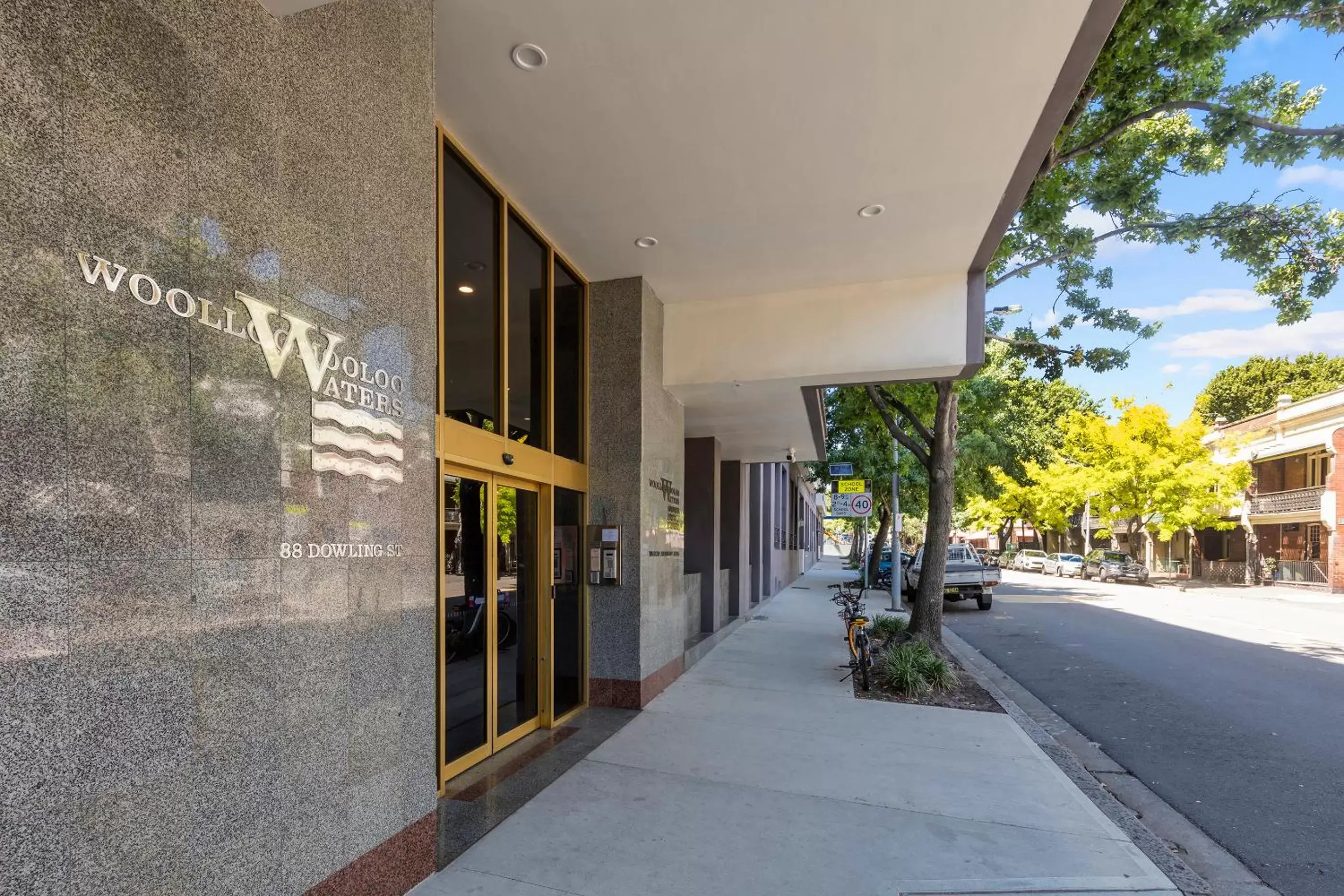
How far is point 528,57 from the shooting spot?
4.14m

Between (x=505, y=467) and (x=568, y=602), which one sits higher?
(x=505, y=467)

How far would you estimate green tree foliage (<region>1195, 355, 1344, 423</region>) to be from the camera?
43.6m

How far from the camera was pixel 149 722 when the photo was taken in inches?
89.7

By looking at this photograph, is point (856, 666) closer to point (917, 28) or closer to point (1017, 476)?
point (917, 28)

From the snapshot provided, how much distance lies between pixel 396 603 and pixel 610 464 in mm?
4222

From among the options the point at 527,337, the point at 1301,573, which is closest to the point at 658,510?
the point at 527,337

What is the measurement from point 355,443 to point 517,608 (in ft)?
11.0

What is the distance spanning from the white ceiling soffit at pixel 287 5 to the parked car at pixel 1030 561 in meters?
43.1

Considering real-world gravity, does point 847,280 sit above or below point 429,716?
above

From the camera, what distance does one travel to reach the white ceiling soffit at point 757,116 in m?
3.83

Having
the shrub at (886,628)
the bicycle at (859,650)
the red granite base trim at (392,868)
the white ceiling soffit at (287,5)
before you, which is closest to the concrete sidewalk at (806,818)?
the red granite base trim at (392,868)

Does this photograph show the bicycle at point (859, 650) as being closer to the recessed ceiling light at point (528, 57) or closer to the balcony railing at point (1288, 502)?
the recessed ceiling light at point (528, 57)

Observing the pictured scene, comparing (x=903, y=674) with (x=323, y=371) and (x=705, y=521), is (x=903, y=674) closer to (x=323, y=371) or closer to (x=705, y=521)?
(x=705, y=521)

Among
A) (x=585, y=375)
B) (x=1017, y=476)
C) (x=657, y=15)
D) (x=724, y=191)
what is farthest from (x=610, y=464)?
(x=1017, y=476)
